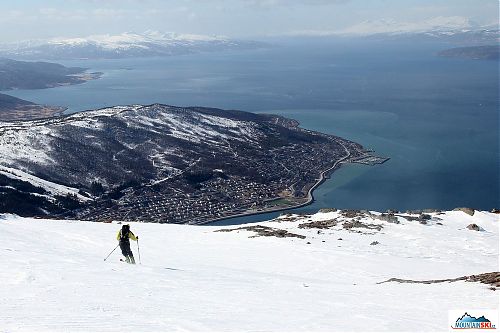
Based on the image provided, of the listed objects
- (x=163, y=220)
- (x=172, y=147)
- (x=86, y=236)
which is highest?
(x=86, y=236)

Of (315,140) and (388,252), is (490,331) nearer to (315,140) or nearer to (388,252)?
(388,252)

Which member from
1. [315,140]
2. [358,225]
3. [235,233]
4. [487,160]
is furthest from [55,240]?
[315,140]

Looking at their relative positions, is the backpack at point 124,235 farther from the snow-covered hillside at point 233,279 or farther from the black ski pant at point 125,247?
the snow-covered hillside at point 233,279

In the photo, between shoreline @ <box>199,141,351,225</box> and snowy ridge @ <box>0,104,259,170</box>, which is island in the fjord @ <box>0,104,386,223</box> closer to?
snowy ridge @ <box>0,104,259,170</box>

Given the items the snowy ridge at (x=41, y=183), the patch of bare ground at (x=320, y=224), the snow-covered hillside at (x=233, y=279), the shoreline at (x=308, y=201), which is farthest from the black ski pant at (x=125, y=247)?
the snowy ridge at (x=41, y=183)

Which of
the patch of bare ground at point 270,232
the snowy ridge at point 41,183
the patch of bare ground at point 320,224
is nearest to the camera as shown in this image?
the patch of bare ground at point 270,232

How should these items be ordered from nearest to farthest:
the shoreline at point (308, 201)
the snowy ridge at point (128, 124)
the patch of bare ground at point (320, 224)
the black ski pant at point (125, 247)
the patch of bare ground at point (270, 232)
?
1. the black ski pant at point (125, 247)
2. the patch of bare ground at point (270, 232)
3. the patch of bare ground at point (320, 224)
4. the shoreline at point (308, 201)
5. the snowy ridge at point (128, 124)

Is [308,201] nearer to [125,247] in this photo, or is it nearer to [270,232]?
[270,232]
